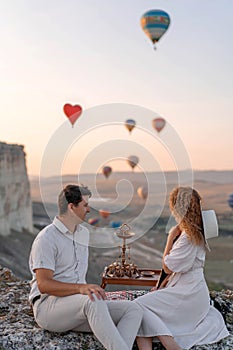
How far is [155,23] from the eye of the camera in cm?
2117

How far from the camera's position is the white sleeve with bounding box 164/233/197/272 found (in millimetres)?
3680

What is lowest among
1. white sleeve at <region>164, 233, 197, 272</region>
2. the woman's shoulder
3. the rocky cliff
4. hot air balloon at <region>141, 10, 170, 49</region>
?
→ the rocky cliff

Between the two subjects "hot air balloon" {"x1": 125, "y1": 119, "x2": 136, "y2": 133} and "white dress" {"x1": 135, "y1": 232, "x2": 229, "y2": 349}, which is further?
"white dress" {"x1": 135, "y1": 232, "x2": 229, "y2": 349}

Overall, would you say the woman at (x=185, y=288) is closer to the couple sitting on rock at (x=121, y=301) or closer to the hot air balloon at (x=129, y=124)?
the couple sitting on rock at (x=121, y=301)

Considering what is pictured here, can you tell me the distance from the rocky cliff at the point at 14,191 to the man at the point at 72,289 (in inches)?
1177

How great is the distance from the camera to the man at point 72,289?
3209mm

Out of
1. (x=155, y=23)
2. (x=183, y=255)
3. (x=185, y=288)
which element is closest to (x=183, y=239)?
(x=183, y=255)

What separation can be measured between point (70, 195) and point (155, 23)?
18886 mm

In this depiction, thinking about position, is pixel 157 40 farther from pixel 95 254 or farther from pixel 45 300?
pixel 95 254

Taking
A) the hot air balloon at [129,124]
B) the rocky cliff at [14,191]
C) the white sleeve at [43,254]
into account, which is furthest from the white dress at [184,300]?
the rocky cliff at [14,191]

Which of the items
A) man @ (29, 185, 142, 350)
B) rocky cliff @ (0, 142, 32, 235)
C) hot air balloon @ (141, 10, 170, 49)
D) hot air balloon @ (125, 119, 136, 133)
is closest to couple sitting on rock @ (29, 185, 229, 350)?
man @ (29, 185, 142, 350)

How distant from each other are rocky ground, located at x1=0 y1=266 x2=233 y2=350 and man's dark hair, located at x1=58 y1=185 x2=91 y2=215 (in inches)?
34.5

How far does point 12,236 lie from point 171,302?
102ft

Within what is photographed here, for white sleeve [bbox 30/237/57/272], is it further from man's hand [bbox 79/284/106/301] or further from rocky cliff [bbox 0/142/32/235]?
rocky cliff [bbox 0/142/32/235]
